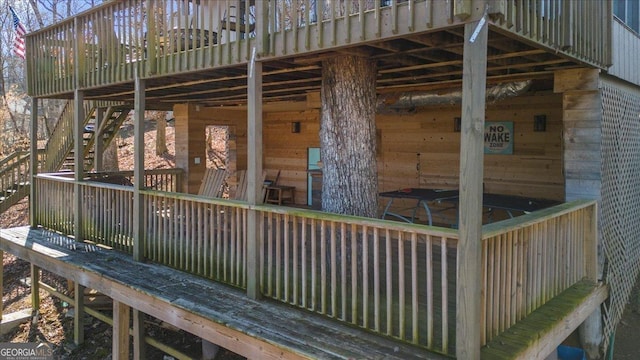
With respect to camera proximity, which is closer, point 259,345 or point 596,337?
point 259,345

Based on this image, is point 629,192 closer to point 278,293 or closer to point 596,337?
point 596,337

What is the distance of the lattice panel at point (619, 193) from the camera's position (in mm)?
5047

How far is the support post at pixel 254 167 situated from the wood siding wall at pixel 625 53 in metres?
3.94

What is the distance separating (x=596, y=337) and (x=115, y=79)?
629 cm

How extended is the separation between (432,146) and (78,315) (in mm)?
6309

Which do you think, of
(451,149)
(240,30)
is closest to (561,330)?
(240,30)

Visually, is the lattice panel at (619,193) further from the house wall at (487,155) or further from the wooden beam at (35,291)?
the wooden beam at (35,291)

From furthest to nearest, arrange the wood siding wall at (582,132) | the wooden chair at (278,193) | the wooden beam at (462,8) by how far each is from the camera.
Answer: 1. the wooden chair at (278,193)
2. the wood siding wall at (582,132)
3. the wooden beam at (462,8)

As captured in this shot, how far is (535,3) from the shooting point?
330 centimetres

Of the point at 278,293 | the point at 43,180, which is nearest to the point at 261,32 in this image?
the point at 278,293

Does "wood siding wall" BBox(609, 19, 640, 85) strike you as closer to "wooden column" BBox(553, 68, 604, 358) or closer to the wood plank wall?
"wooden column" BBox(553, 68, 604, 358)

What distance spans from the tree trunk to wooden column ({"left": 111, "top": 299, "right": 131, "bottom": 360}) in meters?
2.82

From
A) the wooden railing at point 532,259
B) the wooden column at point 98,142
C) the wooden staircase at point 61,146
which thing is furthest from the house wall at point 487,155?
the wooden column at point 98,142

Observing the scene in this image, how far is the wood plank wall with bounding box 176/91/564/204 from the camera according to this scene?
6668 mm
